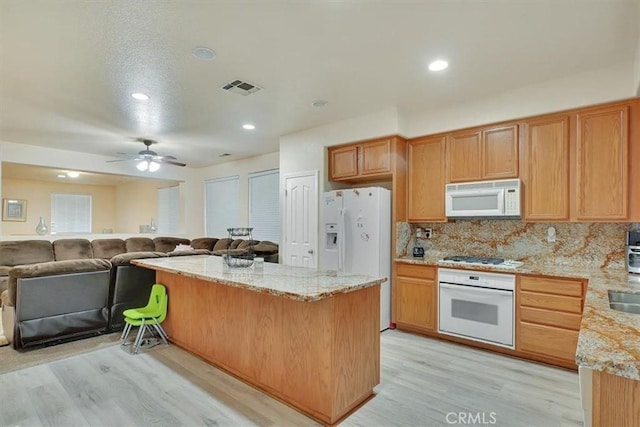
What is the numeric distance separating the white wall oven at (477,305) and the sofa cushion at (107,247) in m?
5.97

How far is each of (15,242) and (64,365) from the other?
3771 mm

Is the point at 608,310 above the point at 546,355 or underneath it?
above

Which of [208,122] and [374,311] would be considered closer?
[374,311]

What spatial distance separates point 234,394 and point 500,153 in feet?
11.2

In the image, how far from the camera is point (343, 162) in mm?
4438

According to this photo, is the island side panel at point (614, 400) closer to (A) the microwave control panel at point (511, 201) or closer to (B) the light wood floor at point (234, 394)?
(B) the light wood floor at point (234, 394)

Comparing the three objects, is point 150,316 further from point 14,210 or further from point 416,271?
point 14,210

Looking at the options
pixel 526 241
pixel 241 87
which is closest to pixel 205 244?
pixel 241 87

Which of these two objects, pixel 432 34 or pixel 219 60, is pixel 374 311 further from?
pixel 219 60

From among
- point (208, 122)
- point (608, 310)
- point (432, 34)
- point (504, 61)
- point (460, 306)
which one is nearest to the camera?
point (608, 310)

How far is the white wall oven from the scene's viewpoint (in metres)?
3.16

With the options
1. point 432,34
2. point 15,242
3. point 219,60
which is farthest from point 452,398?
point 15,242

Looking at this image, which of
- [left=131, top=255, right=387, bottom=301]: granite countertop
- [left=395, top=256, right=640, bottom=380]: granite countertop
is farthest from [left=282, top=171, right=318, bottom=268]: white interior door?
[left=395, top=256, right=640, bottom=380]: granite countertop

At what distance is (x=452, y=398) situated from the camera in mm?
2426
